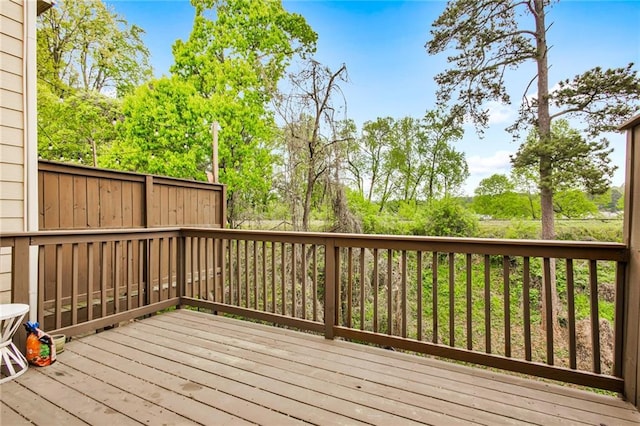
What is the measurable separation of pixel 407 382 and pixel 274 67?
794 centimetres

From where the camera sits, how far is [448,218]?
947 centimetres

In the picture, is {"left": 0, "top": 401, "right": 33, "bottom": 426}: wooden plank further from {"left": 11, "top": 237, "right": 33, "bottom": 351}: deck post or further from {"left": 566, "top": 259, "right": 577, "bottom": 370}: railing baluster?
{"left": 566, "top": 259, "right": 577, "bottom": 370}: railing baluster

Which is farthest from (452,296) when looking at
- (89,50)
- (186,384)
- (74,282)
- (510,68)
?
(89,50)

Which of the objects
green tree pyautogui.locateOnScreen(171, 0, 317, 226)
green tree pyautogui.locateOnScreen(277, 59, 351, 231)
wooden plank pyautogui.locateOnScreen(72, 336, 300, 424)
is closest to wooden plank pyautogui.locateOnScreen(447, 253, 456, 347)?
wooden plank pyautogui.locateOnScreen(72, 336, 300, 424)

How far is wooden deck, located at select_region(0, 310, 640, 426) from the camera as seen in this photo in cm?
157

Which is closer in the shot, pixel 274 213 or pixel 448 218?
pixel 274 213

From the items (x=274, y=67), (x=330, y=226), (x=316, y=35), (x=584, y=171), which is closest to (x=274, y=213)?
(x=330, y=226)

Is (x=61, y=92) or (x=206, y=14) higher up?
(x=206, y=14)

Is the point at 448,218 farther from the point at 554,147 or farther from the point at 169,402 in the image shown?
the point at 169,402

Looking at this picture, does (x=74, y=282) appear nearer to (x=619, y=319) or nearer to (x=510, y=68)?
(x=619, y=319)

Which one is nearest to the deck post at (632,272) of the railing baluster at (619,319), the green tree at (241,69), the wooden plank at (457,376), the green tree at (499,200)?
the railing baluster at (619,319)

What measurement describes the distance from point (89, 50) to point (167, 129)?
615 cm

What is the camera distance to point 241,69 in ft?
26.3

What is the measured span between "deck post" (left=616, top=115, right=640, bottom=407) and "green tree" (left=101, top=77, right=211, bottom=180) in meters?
7.49
